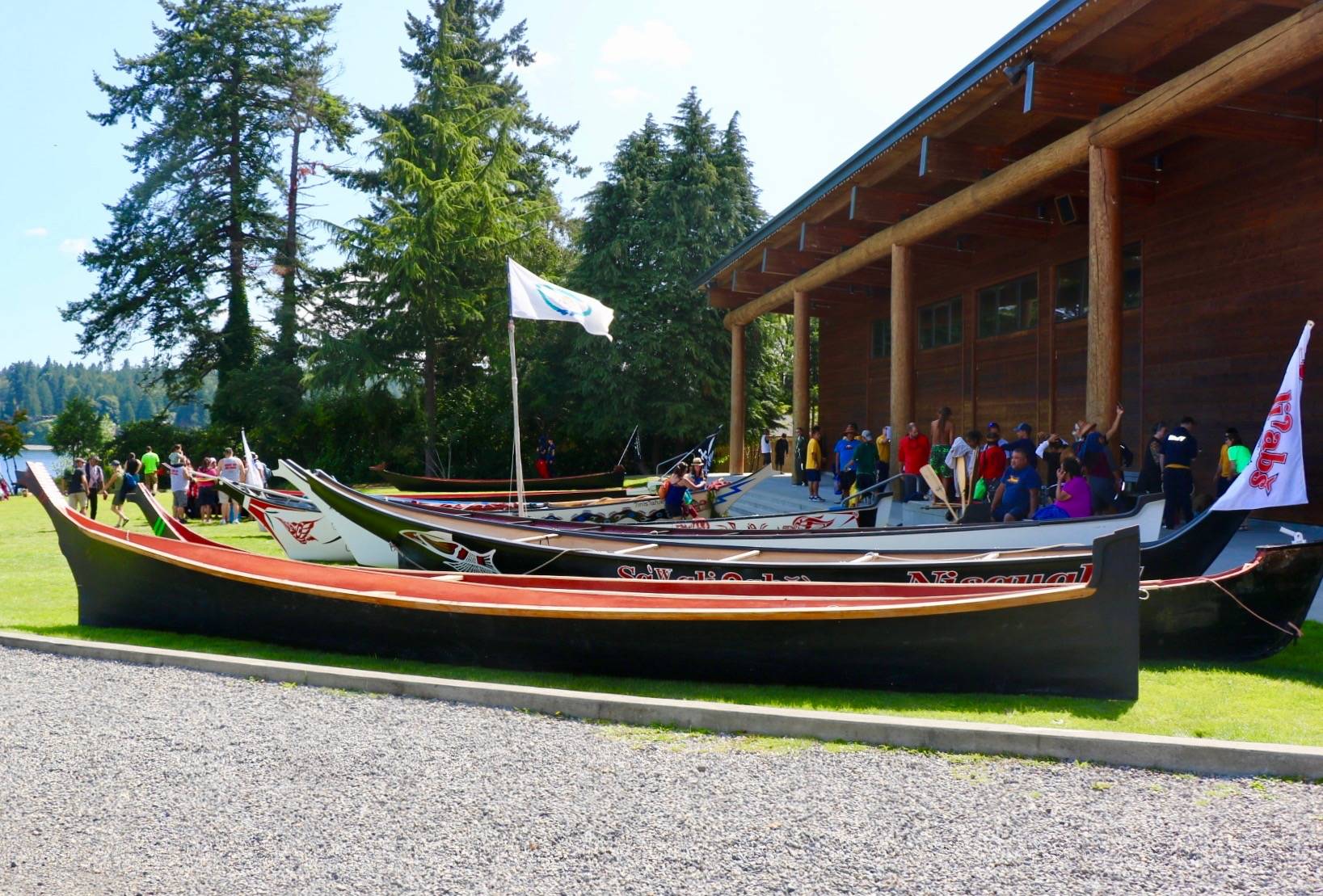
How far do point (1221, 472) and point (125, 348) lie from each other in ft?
134

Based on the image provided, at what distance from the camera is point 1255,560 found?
19.4 ft

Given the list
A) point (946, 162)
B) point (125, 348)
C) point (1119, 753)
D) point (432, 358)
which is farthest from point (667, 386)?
point (1119, 753)

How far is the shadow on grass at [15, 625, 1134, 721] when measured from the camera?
5.09m

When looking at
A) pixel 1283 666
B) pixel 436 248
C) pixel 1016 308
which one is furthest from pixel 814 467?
pixel 436 248

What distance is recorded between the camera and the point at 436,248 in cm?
3272

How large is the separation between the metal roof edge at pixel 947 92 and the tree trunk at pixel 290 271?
2561 cm

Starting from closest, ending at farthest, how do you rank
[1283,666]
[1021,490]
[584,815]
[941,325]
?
1. [584,815]
2. [1283,666]
3. [1021,490]
4. [941,325]

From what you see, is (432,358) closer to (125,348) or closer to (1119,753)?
(125,348)

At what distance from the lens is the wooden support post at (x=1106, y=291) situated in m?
10.3

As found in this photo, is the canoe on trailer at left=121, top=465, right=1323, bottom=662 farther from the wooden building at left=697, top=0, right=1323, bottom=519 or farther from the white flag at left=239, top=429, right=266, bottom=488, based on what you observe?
the white flag at left=239, top=429, right=266, bottom=488

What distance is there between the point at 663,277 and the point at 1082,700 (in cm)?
2681

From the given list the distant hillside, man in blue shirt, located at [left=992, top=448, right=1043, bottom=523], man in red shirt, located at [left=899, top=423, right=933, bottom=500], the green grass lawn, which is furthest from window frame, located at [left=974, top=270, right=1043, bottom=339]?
the distant hillside

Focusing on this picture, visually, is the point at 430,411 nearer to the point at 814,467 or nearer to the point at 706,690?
the point at 814,467

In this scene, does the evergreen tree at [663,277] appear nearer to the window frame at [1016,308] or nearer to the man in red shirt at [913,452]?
the window frame at [1016,308]
